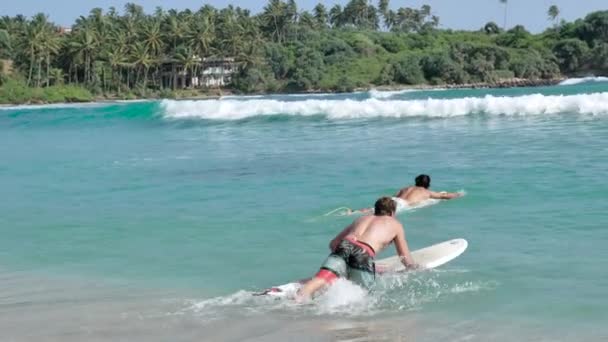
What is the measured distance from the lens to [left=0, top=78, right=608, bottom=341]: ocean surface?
6277 mm

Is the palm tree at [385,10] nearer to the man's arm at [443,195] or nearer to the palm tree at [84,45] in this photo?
the palm tree at [84,45]

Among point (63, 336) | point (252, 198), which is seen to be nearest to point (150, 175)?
point (252, 198)

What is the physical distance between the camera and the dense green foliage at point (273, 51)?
90.8 metres

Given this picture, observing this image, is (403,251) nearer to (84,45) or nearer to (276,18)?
(84,45)

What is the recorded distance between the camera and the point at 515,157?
16.0m

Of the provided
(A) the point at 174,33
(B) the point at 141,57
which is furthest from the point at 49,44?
(A) the point at 174,33

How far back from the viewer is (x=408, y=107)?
103 feet

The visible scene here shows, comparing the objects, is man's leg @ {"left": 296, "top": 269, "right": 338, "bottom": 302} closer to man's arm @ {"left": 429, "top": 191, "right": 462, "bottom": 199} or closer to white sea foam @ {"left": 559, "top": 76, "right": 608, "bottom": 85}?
man's arm @ {"left": 429, "top": 191, "right": 462, "bottom": 199}

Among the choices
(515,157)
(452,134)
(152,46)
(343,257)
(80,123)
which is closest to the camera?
(343,257)

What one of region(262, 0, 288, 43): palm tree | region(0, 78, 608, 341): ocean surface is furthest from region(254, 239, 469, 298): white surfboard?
region(262, 0, 288, 43): palm tree

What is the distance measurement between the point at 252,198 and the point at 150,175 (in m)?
4.61

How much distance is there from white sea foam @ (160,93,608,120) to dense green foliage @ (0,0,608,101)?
165 feet

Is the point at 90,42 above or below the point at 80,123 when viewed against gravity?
above

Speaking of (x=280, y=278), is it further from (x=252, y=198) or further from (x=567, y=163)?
(x=567, y=163)
